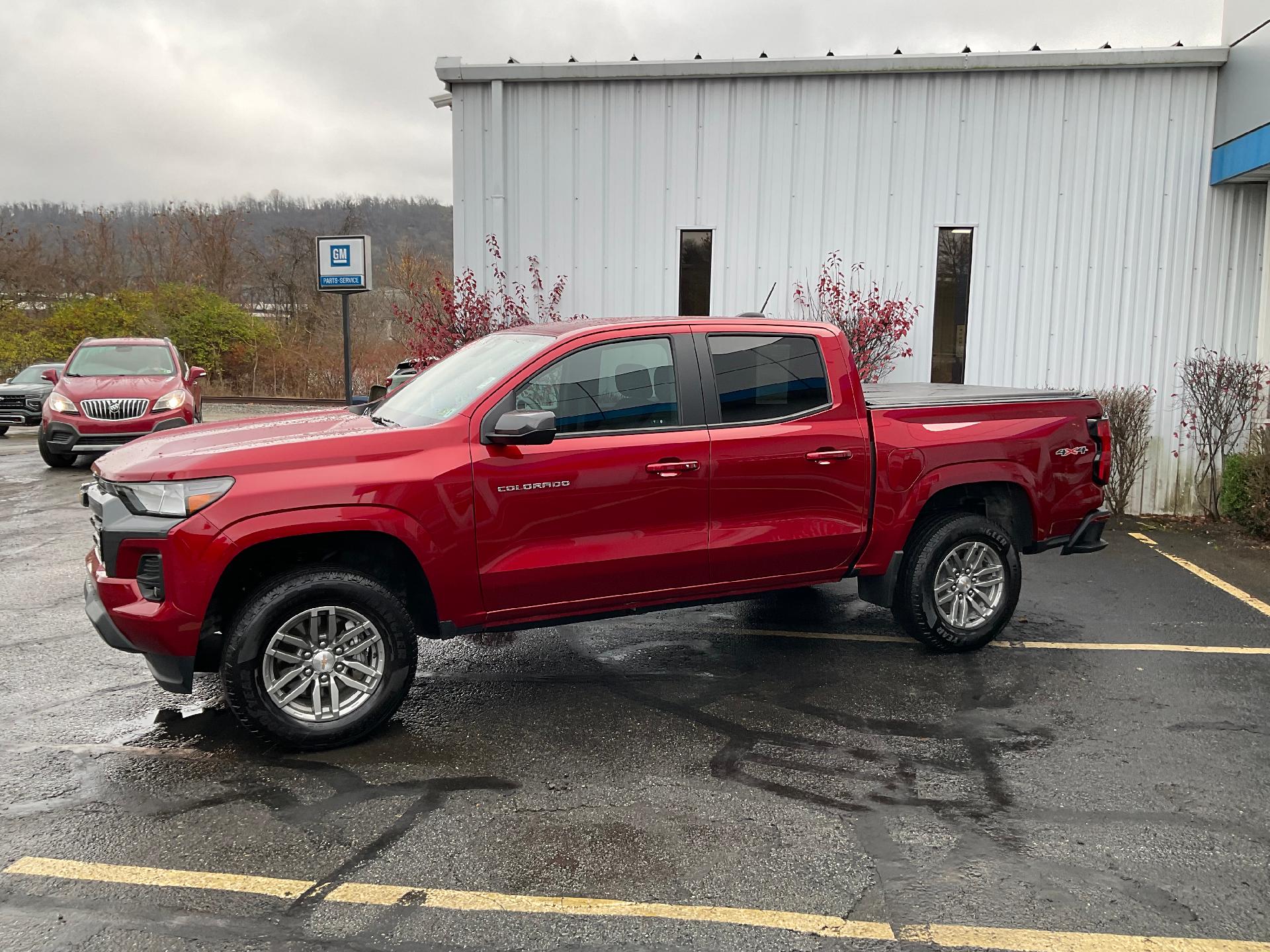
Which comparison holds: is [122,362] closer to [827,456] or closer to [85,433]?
[85,433]

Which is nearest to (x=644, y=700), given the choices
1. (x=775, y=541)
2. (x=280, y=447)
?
(x=775, y=541)

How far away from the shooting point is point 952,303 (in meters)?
10.9

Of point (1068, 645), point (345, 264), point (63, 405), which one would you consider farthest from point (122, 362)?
point (1068, 645)

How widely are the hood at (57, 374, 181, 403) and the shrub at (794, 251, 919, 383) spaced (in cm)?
886

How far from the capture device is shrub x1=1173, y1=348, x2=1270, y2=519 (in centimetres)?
1005

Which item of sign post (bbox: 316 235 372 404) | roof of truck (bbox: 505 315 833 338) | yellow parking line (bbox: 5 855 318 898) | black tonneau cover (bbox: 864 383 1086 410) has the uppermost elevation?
sign post (bbox: 316 235 372 404)

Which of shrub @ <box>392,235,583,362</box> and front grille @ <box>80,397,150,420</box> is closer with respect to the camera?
shrub @ <box>392,235,583,362</box>

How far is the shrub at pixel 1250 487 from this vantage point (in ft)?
30.3

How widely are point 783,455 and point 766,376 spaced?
45 cm

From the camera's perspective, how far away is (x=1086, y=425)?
6.09 metres

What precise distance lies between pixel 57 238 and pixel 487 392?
44616 millimetres

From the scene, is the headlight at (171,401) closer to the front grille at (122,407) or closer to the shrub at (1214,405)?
the front grille at (122,407)

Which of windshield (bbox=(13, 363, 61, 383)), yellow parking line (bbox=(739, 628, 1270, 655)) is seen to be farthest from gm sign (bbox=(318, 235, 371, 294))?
windshield (bbox=(13, 363, 61, 383))

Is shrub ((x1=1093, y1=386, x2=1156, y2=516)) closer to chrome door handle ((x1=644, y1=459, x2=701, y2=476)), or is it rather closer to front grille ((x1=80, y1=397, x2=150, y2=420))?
chrome door handle ((x1=644, y1=459, x2=701, y2=476))
